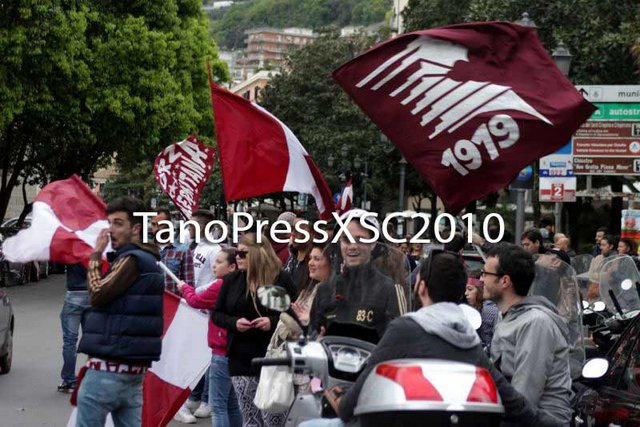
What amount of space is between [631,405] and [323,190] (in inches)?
180

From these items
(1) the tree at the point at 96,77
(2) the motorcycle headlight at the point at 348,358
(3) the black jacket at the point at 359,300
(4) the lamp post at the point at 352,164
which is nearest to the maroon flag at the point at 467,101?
(3) the black jacket at the point at 359,300

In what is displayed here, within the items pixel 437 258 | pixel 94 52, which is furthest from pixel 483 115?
pixel 94 52

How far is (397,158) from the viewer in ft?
181

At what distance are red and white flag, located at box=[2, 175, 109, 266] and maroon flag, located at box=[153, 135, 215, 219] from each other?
314 inches

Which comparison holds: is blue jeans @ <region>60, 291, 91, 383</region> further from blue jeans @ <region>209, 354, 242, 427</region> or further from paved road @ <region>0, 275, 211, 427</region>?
blue jeans @ <region>209, 354, 242, 427</region>

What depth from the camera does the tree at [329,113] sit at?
55656 millimetres

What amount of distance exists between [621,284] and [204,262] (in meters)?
3.93

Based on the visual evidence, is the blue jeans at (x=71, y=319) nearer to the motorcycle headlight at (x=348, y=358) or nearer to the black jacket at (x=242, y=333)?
the black jacket at (x=242, y=333)

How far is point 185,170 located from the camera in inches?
707

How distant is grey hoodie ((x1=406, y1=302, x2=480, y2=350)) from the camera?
4.84 meters

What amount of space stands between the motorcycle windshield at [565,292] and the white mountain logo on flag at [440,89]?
3.37 ft

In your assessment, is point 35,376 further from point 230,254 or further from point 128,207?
point 128,207

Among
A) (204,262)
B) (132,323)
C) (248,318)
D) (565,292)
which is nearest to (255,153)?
(204,262)

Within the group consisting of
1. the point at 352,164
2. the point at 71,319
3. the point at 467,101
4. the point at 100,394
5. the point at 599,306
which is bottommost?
the point at 71,319
